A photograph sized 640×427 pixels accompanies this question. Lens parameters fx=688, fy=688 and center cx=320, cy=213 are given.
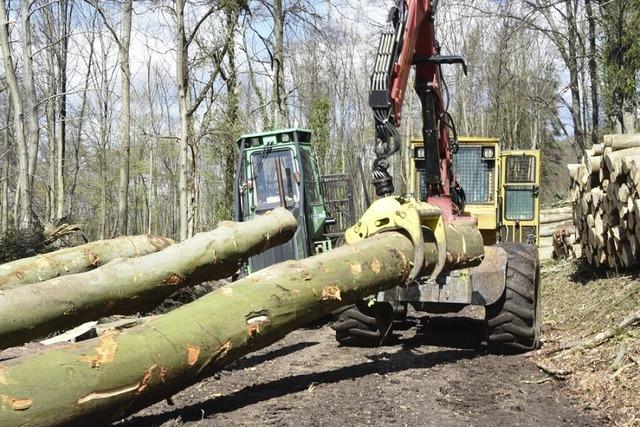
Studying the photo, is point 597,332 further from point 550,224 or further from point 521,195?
point 550,224

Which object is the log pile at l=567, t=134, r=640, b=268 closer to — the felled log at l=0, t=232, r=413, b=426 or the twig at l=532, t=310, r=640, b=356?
the twig at l=532, t=310, r=640, b=356

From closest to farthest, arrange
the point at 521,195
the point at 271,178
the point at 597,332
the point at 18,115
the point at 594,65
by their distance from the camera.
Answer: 1. the point at 597,332
2. the point at 271,178
3. the point at 521,195
4. the point at 18,115
5. the point at 594,65

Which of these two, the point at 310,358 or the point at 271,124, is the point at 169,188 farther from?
the point at 310,358

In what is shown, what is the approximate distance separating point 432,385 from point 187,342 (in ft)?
7.50

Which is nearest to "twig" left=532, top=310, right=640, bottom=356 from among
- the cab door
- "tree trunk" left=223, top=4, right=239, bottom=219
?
the cab door

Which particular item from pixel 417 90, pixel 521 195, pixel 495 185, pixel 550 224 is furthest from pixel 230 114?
pixel 417 90

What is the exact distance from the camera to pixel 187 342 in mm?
3902

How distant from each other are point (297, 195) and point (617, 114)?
37.6 ft

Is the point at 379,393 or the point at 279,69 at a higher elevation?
the point at 279,69

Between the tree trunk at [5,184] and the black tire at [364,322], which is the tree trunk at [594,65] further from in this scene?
the tree trunk at [5,184]

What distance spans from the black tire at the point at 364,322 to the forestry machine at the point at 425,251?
1 cm

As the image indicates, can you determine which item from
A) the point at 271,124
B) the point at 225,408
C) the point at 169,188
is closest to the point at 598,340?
the point at 225,408

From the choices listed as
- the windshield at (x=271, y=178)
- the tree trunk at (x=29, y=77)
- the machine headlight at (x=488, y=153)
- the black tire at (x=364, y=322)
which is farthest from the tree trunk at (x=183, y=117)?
the black tire at (x=364, y=322)

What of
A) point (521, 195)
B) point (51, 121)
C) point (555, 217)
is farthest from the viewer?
point (51, 121)
